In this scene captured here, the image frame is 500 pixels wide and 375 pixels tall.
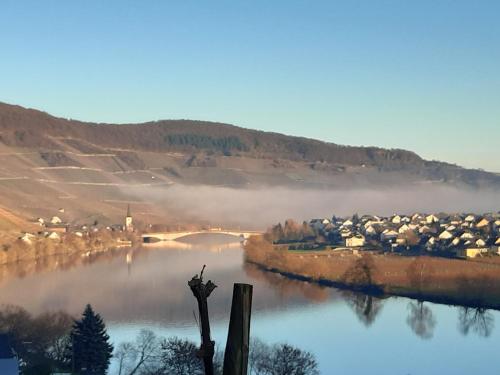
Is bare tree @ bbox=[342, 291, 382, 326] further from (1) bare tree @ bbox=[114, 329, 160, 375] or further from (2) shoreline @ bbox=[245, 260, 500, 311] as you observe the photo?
(1) bare tree @ bbox=[114, 329, 160, 375]

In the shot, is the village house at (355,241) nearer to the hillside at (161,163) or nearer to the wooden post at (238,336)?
the hillside at (161,163)

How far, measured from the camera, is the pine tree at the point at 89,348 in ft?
17.9

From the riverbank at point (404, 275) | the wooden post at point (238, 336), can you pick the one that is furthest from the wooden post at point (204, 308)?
the riverbank at point (404, 275)

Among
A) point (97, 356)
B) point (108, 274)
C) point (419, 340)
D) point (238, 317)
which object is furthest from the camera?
point (108, 274)

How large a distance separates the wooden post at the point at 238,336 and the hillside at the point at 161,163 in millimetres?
29957

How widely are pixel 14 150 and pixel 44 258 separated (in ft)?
86.7

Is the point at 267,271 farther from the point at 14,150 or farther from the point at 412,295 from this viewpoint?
the point at 14,150

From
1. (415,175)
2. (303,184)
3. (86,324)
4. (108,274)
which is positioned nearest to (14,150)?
(303,184)

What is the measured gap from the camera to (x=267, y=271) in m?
13.3

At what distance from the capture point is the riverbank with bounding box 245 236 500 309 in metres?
9.88

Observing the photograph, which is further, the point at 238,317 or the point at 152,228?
the point at 152,228

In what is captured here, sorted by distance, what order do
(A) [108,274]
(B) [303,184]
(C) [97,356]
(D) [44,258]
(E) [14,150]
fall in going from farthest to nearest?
(B) [303,184] < (E) [14,150] < (D) [44,258] < (A) [108,274] < (C) [97,356]

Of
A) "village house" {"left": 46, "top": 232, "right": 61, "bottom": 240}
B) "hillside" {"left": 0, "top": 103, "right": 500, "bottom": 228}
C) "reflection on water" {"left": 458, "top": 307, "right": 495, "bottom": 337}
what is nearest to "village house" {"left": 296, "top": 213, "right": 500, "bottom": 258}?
"village house" {"left": 46, "top": 232, "right": 61, "bottom": 240}

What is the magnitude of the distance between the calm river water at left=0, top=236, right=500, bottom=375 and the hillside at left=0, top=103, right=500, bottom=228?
60.7 ft
